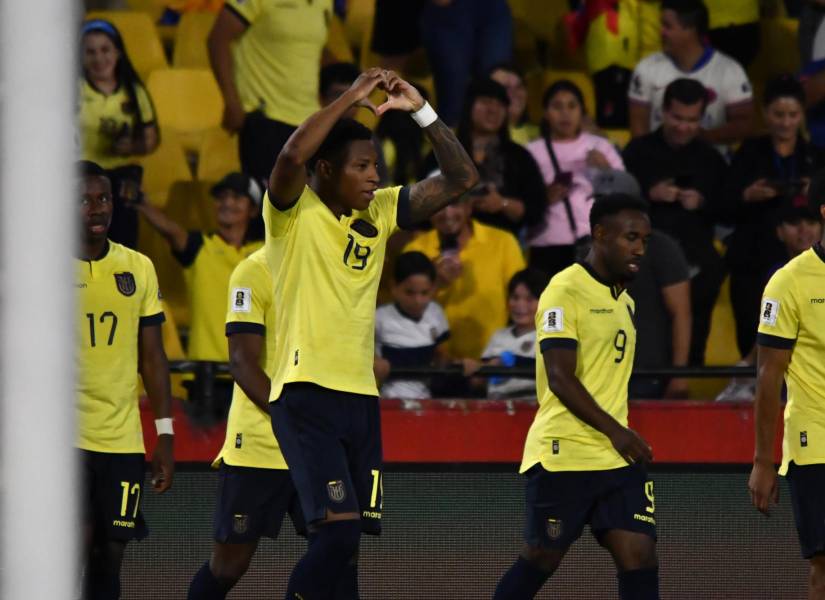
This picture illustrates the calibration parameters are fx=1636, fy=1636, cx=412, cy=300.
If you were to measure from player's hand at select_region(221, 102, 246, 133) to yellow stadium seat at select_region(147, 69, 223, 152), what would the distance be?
0.49 meters

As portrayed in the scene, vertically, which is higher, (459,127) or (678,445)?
(459,127)

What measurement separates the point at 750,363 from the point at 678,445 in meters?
1.06

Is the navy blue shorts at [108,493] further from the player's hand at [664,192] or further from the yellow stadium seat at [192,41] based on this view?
the yellow stadium seat at [192,41]

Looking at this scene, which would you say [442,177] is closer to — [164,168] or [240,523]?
[240,523]

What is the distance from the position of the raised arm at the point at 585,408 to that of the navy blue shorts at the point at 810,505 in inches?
20.9

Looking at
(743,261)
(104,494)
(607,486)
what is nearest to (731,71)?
(743,261)

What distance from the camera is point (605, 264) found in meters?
6.20

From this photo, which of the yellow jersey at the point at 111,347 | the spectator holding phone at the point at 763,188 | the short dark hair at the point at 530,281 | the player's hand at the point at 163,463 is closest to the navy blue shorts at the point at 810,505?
the player's hand at the point at 163,463

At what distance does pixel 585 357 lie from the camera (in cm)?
606

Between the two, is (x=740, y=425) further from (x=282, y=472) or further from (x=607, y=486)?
(x=282, y=472)

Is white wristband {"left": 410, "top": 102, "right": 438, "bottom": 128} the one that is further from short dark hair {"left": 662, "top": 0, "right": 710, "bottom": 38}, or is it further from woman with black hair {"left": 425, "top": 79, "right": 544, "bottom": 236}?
short dark hair {"left": 662, "top": 0, "right": 710, "bottom": 38}

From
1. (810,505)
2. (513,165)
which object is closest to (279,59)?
(513,165)

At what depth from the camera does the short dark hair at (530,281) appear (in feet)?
27.6

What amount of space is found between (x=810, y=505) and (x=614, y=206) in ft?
4.33
